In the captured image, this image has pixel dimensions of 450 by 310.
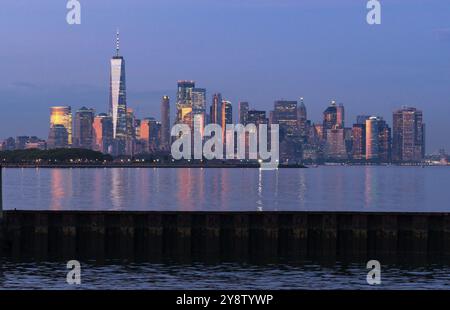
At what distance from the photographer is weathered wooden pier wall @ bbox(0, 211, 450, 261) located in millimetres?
47312

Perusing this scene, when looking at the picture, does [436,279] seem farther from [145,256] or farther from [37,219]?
[37,219]

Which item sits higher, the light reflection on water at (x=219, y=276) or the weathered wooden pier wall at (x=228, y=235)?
the weathered wooden pier wall at (x=228, y=235)

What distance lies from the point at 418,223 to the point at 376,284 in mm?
7787

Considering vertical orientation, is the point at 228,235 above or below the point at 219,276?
above

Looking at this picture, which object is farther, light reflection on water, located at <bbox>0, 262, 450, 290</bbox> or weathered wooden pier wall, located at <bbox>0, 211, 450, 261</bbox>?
weathered wooden pier wall, located at <bbox>0, 211, 450, 261</bbox>

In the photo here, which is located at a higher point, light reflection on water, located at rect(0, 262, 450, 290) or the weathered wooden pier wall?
the weathered wooden pier wall

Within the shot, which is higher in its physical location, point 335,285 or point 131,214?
point 131,214

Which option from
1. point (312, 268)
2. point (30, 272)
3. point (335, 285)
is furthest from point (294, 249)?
point (30, 272)

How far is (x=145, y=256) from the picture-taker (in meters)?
47.3

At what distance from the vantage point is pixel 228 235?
47688 mm

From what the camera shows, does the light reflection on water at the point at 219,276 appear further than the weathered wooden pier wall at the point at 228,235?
No

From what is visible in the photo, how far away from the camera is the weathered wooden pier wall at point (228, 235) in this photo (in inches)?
1863
